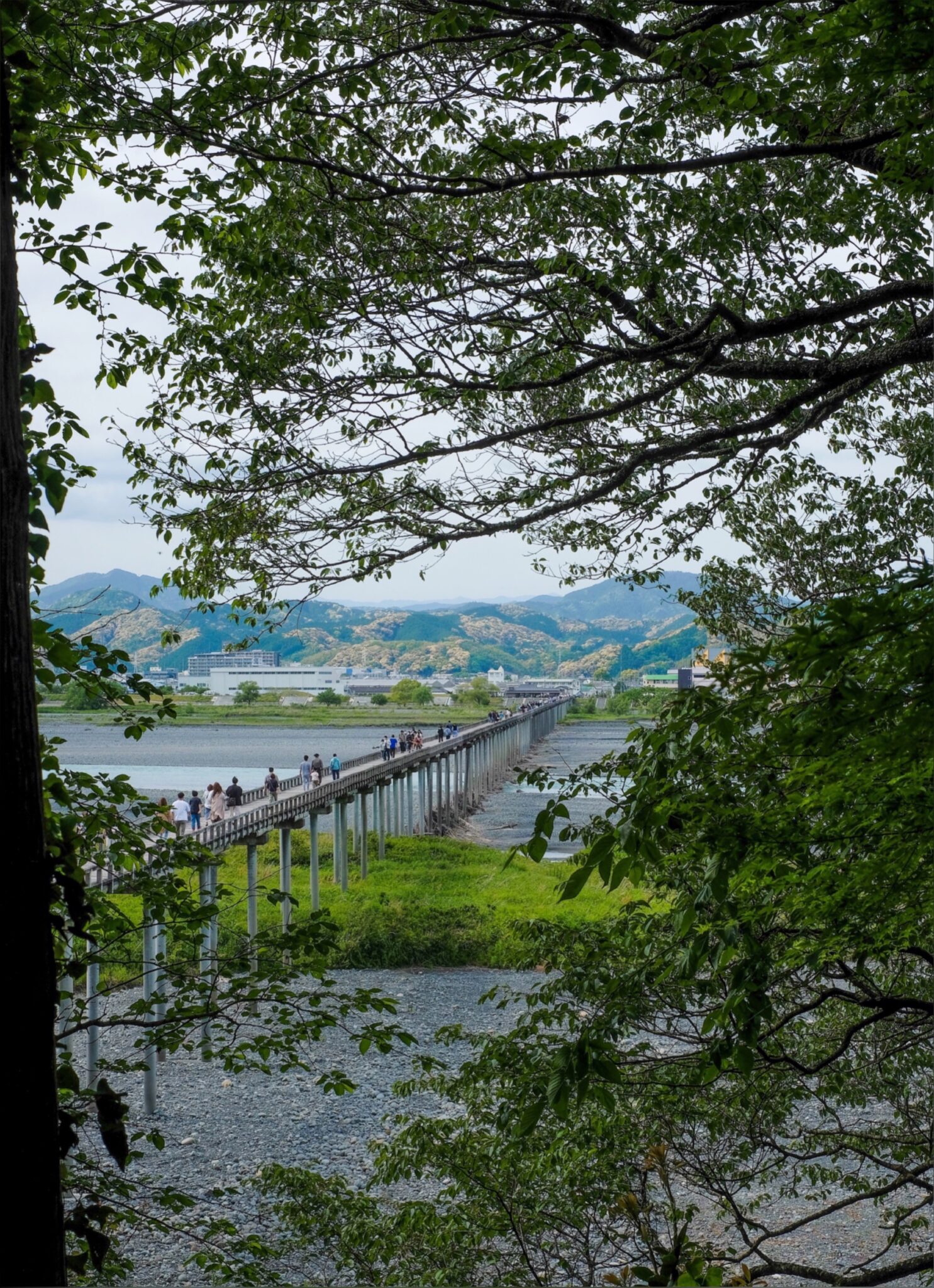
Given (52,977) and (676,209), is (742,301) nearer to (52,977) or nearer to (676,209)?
(676,209)

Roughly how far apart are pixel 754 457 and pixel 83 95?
405cm

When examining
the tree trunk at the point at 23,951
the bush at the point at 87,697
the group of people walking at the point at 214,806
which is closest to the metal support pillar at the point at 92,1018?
the bush at the point at 87,697

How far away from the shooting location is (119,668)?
3223 millimetres

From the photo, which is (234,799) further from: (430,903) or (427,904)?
(430,903)

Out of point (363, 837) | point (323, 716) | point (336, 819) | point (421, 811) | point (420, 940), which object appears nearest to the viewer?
point (420, 940)

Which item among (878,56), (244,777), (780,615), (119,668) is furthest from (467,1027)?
(244,777)

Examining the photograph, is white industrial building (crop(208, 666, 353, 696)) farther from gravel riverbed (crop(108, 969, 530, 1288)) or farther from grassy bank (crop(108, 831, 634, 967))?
gravel riverbed (crop(108, 969, 530, 1288))

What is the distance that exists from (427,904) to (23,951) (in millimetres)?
18647

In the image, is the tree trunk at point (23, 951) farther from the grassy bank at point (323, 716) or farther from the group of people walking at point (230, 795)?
the grassy bank at point (323, 716)

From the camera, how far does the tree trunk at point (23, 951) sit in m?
1.96

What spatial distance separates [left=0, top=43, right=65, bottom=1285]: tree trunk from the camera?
196cm

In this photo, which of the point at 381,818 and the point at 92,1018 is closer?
the point at 92,1018

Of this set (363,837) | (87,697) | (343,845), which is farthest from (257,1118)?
(363,837)

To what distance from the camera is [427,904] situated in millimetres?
20094
